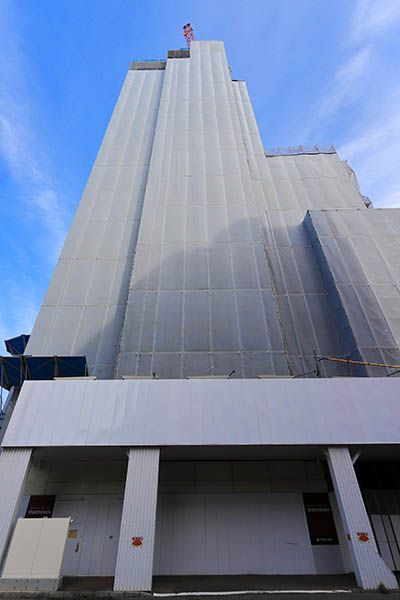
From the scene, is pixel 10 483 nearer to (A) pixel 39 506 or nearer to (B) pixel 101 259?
(A) pixel 39 506

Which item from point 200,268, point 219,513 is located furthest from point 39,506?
point 200,268

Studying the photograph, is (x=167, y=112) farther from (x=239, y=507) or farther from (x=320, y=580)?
(x=320, y=580)

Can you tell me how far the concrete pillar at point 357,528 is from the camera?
7.24 metres

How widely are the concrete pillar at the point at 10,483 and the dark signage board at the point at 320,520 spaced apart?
8489 millimetres

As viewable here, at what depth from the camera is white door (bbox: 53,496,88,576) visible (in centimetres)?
984

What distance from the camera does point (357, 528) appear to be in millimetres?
7676

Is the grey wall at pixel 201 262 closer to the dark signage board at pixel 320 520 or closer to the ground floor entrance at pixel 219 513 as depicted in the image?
the ground floor entrance at pixel 219 513

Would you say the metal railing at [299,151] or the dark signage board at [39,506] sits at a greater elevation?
the metal railing at [299,151]

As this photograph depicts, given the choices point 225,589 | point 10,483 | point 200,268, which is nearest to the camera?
point 225,589

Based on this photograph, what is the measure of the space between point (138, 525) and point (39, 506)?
5.17 metres

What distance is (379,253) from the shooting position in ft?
50.8

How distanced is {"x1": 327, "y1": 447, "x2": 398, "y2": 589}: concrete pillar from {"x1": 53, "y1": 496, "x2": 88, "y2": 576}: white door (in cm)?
785

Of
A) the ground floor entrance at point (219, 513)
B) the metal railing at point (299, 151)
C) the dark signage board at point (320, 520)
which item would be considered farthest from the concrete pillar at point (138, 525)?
the metal railing at point (299, 151)

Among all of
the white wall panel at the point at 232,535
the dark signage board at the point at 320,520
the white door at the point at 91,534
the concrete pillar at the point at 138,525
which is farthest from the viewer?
the dark signage board at the point at 320,520
